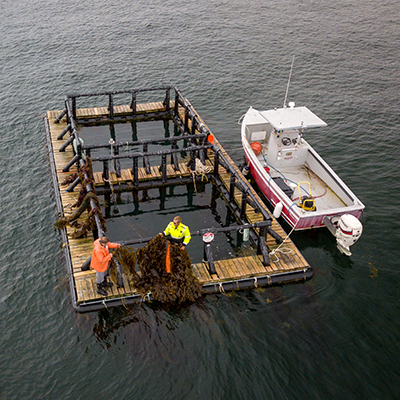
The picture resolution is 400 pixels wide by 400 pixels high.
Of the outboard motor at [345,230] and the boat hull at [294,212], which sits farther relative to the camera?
the boat hull at [294,212]

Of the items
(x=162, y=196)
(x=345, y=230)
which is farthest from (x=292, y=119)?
(x=162, y=196)

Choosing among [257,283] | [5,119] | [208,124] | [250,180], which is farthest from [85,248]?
[5,119]

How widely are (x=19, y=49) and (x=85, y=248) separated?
2761 centimetres

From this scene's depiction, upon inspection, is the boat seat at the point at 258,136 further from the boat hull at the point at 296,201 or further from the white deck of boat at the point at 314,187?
the white deck of boat at the point at 314,187

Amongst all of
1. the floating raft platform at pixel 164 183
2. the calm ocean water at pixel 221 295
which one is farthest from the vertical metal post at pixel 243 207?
the calm ocean water at pixel 221 295

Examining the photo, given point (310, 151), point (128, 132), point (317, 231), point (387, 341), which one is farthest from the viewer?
point (128, 132)

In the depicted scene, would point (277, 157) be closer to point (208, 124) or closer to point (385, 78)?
point (208, 124)

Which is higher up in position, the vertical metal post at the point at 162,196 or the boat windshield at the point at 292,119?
the boat windshield at the point at 292,119

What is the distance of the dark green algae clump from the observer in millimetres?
13875

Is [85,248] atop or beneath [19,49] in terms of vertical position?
beneath

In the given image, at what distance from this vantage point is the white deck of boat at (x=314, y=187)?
18219 millimetres

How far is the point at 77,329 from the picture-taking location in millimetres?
13391

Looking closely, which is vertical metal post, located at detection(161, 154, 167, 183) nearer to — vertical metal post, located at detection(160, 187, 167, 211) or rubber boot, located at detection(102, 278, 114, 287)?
vertical metal post, located at detection(160, 187, 167, 211)

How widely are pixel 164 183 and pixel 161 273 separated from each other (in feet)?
22.2
